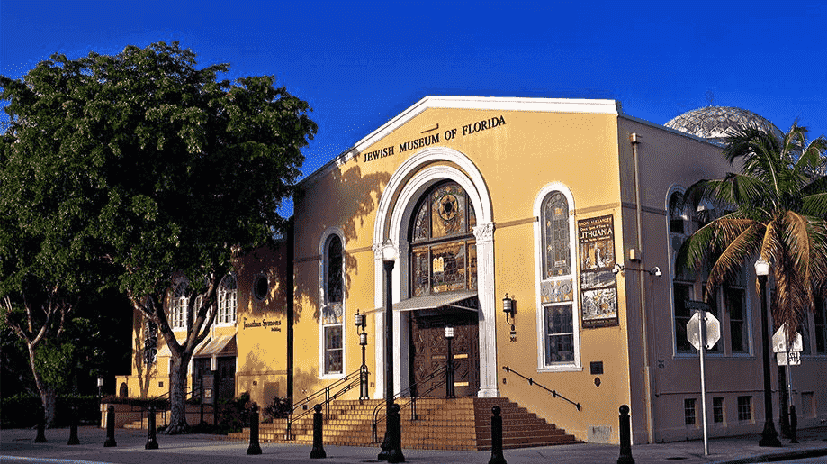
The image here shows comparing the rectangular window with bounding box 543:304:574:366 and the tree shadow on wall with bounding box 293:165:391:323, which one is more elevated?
the tree shadow on wall with bounding box 293:165:391:323

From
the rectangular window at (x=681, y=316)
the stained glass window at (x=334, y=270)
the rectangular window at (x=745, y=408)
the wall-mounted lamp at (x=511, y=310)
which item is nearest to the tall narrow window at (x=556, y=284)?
the wall-mounted lamp at (x=511, y=310)

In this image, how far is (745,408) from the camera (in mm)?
23375

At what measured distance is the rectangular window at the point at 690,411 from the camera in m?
21.6

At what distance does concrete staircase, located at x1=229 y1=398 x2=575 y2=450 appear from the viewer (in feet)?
67.0

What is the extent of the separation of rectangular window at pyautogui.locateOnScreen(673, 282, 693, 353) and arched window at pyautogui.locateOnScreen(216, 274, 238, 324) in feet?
55.5

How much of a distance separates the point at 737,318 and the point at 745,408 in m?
2.40

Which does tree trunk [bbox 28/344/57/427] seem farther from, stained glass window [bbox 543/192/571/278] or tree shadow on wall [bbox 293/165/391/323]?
stained glass window [bbox 543/192/571/278]

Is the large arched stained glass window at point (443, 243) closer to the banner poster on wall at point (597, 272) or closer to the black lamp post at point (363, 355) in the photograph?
the black lamp post at point (363, 355)

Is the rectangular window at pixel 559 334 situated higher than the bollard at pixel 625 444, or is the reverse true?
the rectangular window at pixel 559 334

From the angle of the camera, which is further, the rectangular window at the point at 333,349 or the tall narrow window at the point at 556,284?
the rectangular window at the point at 333,349

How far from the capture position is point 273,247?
30.3 metres

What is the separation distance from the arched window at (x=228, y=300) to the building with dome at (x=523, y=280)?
11.0 feet

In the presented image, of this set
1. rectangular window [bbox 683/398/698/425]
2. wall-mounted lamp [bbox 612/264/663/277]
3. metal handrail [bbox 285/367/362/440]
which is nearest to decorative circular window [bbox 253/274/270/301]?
metal handrail [bbox 285/367/362/440]

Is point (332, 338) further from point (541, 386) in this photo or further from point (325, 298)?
point (541, 386)
